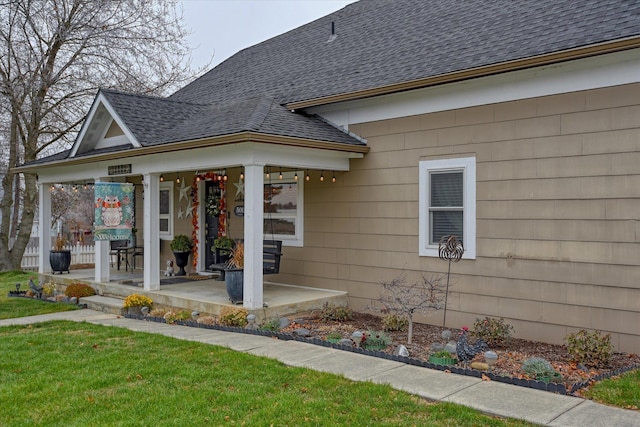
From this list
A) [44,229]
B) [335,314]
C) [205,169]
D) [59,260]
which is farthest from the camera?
[44,229]

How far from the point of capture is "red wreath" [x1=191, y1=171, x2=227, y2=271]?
12.2 metres

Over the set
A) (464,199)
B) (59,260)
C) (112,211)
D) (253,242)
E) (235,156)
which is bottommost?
(59,260)

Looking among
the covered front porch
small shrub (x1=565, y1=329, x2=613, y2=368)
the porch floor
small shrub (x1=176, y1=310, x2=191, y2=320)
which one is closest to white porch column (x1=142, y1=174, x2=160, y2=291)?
the covered front porch

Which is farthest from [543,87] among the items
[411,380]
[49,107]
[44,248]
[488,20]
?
[49,107]

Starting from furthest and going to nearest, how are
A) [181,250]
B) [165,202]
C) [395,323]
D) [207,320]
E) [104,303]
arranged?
[165,202]
[181,250]
[104,303]
[207,320]
[395,323]

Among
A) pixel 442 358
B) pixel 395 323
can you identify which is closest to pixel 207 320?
pixel 395 323

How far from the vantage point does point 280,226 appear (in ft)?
35.7

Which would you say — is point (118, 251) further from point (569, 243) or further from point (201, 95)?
point (569, 243)

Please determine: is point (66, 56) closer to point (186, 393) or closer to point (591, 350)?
point (186, 393)

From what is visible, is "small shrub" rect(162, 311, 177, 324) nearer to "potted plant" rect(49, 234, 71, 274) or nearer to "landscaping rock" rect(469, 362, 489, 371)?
"landscaping rock" rect(469, 362, 489, 371)

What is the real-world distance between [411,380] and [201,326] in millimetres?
3966

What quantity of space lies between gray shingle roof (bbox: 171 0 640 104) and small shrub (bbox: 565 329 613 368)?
3517 mm

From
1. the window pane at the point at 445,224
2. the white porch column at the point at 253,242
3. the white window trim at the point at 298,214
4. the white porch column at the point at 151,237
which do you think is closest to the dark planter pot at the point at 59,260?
the white porch column at the point at 151,237

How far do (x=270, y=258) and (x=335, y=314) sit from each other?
2.14 meters
